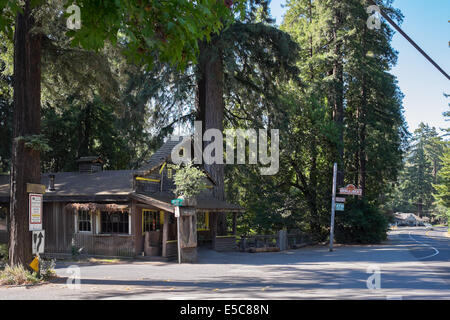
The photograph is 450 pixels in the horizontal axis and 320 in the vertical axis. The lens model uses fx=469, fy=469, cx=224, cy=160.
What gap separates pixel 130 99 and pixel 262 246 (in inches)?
456

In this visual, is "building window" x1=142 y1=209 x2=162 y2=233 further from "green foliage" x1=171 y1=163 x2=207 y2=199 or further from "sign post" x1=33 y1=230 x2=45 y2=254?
"sign post" x1=33 y1=230 x2=45 y2=254

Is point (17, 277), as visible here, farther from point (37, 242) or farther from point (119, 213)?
point (119, 213)

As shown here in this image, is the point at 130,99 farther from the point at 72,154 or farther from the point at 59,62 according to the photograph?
the point at 72,154

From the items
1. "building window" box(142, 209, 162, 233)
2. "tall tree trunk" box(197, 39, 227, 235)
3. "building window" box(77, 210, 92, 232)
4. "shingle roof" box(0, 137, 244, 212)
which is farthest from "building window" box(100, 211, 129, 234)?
"tall tree trunk" box(197, 39, 227, 235)

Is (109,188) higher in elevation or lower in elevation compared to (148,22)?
lower

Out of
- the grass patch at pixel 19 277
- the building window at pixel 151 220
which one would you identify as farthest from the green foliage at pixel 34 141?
the building window at pixel 151 220

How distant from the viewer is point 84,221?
918 inches

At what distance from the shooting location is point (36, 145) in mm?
13883

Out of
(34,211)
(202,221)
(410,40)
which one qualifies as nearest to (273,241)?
(202,221)

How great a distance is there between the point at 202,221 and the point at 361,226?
1530 centimetres

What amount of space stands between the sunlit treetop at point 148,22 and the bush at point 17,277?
25.7 feet
